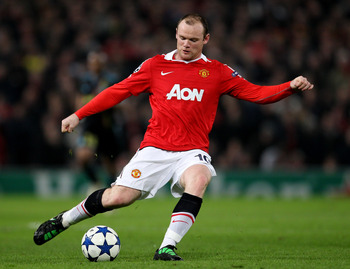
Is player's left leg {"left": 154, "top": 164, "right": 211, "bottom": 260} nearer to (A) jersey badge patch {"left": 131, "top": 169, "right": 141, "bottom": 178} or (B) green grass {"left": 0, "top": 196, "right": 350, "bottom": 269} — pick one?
(B) green grass {"left": 0, "top": 196, "right": 350, "bottom": 269}

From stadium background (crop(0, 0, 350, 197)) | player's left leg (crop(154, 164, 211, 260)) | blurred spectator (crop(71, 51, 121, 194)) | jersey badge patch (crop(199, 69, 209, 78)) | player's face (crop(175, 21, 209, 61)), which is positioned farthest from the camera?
stadium background (crop(0, 0, 350, 197))

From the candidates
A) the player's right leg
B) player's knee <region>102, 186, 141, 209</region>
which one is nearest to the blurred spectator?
the player's right leg

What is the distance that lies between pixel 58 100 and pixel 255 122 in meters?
4.88

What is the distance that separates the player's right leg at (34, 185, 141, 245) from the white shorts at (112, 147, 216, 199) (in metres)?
0.08

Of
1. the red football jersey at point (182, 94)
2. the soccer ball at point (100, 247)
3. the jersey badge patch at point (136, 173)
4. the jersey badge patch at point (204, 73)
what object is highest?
the jersey badge patch at point (204, 73)

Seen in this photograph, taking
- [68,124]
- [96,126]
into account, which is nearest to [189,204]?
[68,124]

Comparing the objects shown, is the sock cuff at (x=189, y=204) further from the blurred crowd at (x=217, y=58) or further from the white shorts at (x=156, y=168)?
the blurred crowd at (x=217, y=58)

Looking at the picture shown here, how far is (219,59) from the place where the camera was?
1805cm

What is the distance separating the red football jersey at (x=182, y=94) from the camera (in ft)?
20.8

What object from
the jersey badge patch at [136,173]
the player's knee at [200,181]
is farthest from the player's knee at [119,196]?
the player's knee at [200,181]

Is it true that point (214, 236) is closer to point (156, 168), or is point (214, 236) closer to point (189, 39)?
point (156, 168)

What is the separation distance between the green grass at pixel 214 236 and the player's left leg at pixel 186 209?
21cm

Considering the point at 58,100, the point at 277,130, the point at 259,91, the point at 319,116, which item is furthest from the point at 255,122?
the point at 259,91

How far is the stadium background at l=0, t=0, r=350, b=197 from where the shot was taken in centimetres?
1695
